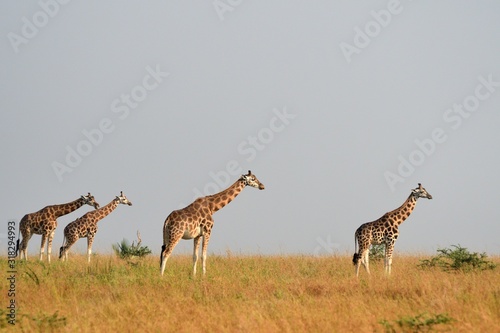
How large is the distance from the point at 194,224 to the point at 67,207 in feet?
26.5

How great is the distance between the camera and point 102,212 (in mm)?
24406

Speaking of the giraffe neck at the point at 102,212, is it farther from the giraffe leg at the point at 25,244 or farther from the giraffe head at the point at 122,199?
the giraffe leg at the point at 25,244

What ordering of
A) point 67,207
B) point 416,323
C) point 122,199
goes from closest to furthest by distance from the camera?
1. point 416,323
2. point 67,207
3. point 122,199

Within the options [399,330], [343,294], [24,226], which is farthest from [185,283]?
[24,226]

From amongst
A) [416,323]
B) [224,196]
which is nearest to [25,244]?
[224,196]

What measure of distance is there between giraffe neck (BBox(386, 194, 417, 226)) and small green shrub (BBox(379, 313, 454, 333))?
9906mm

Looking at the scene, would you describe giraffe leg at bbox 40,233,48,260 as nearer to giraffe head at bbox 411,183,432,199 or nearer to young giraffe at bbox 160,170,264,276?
young giraffe at bbox 160,170,264,276

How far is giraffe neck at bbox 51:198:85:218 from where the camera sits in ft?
78.7

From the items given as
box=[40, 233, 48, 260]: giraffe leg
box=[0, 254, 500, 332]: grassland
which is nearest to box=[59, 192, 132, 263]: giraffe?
box=[40, 233, 48, 260]: giraffe leg

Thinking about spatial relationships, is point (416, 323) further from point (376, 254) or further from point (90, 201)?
point (90, 201)

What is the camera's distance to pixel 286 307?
39.4ft

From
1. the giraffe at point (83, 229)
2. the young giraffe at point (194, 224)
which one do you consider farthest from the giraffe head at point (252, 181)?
the giraffe at point (83, 229)

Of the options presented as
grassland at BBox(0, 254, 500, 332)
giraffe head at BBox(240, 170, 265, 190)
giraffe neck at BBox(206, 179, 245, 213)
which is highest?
giraffe head at BBox(240, 170, 265, 190)

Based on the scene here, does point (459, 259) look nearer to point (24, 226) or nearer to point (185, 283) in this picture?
point (185, 283)
